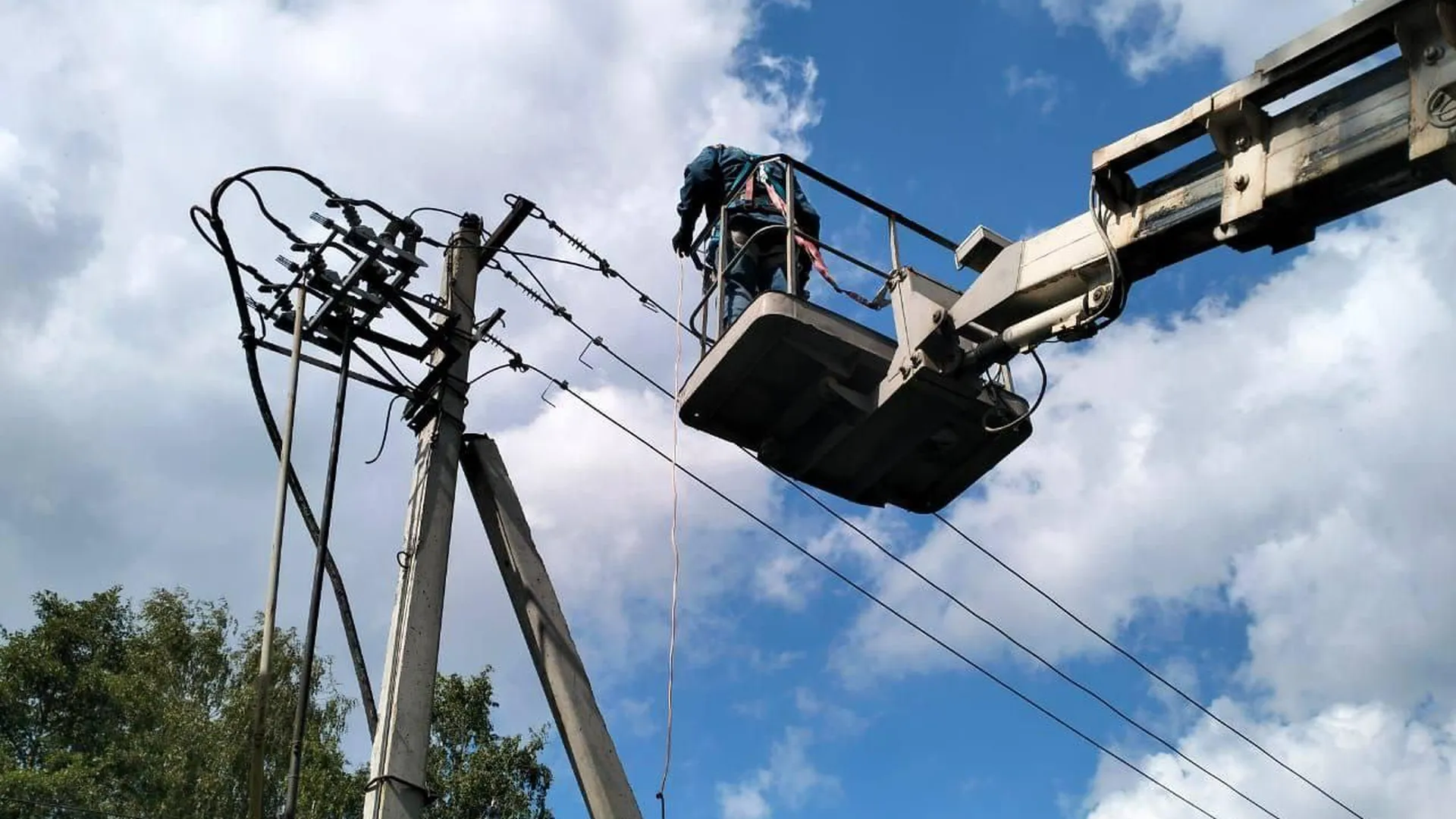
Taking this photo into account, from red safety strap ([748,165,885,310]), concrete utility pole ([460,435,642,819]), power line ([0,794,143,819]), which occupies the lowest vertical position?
concrete utility pole ([460,435,642,819])

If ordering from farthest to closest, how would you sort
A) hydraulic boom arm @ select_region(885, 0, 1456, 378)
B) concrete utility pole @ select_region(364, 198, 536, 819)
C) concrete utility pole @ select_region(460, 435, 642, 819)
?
concrete utility pole @ select_region(460, 435, 642, 819) < concrete utility pole @ select_region(364, 198, 536, 819) < hydraulic boom arm @ select_region(885, 0, 1456, 378)

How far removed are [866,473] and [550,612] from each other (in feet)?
6.59

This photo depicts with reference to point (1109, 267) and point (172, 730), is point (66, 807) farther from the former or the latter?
point (1109, 267)

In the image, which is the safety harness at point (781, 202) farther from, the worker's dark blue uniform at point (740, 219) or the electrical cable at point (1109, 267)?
the electrical cable at point (1109, 267)

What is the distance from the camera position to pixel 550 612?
7.20m

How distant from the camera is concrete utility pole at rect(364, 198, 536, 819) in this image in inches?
250

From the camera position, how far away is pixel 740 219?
8039 millimetres

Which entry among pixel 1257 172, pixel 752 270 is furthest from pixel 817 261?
pixel 1257 172

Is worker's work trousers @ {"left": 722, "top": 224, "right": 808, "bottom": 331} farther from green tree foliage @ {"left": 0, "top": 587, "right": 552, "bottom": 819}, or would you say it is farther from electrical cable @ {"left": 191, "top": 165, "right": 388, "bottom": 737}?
green tree foliage @ {"left": 0, "top": 587, "right": 552, "bottom": 819}

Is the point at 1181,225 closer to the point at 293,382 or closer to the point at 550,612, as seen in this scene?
the point at 550,612

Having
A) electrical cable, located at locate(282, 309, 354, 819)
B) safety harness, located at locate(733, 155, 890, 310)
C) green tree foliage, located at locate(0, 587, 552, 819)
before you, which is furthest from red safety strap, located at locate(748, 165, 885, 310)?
green tree foliage, located at locate(0, 587, 552, 819)

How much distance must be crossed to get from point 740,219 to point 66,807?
58.6 feet

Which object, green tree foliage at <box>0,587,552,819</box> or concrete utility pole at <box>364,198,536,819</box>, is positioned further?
green tree foliage at <box>0,587,552,819</box>

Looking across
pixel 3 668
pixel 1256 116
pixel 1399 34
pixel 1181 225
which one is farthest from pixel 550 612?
pixel 3 668
